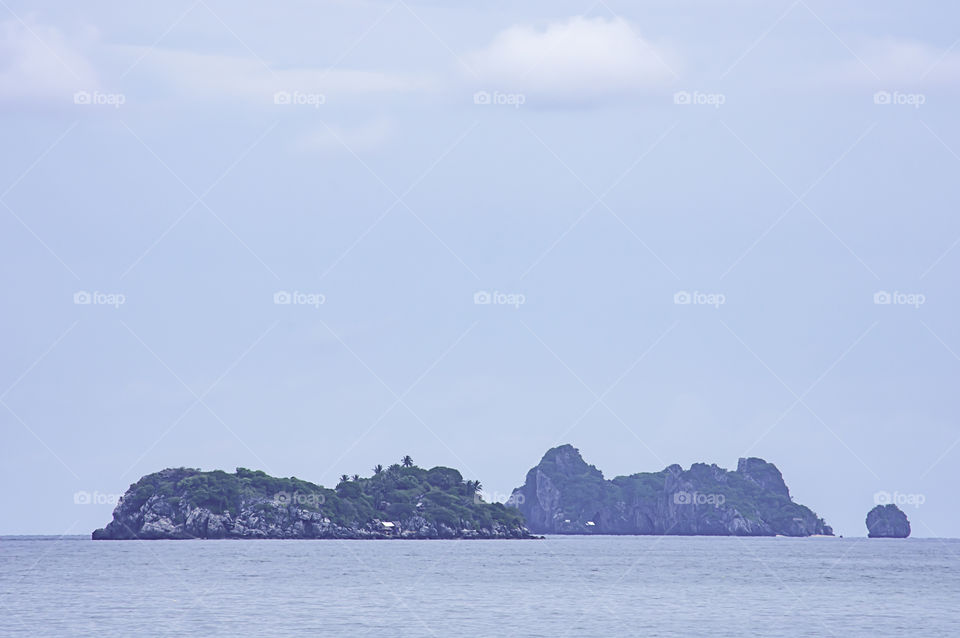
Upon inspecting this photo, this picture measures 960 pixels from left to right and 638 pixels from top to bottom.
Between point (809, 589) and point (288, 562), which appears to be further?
point (288, 562)

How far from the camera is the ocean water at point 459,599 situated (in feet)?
223

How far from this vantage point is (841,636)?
6631cm

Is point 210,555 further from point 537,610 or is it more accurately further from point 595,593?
point 537,610

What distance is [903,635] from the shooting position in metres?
68.2

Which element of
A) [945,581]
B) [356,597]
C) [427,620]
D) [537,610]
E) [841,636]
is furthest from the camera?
[945,581]

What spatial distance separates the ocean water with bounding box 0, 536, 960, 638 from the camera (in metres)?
67.9

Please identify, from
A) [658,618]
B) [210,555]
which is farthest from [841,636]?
[210,555]

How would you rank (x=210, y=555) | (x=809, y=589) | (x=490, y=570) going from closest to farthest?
(x=809, y=589)
(x=490, y=570)
(x=210, y=555)

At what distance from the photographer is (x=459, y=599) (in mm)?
87500

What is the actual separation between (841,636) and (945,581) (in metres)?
58.7

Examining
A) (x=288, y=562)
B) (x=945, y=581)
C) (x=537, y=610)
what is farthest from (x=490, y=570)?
(x=537, y=610)

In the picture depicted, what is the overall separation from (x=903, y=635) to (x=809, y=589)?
3582cm

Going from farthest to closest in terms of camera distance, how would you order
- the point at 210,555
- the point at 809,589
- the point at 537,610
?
the point at 210,555 → the point at 809,589 → the point at 537,610

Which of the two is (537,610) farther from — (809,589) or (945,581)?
(945,581)
